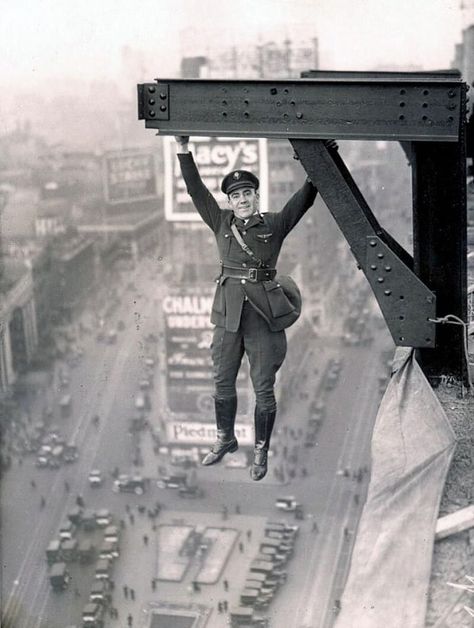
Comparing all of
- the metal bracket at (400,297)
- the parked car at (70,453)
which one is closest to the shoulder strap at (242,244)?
the metal bracket at (400,297)

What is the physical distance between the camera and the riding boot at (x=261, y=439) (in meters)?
8.49

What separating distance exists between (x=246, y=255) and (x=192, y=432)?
39627 mm

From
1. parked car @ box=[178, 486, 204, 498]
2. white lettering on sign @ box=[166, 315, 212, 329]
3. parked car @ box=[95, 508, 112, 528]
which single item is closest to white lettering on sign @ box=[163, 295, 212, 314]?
white lettering on sign @ box=[166, 315, 212, 329]

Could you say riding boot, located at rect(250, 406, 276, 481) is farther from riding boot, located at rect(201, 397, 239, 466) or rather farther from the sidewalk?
the sidewalk

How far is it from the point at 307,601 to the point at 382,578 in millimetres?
35305

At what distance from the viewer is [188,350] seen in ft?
157

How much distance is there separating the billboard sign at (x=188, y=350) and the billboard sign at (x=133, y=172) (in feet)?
14.6

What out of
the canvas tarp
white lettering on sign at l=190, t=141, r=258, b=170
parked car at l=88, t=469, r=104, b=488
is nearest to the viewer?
the canvas tarp

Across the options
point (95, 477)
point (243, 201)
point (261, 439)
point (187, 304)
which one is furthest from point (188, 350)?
point (243, 201)

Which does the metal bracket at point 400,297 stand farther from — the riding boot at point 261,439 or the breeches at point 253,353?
the riding boot at point 261,439

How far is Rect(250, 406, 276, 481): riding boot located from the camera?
849cm

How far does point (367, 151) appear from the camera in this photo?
143 ft

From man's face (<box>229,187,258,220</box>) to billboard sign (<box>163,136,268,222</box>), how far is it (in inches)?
1219

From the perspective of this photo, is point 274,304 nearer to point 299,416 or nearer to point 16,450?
point 299,416
